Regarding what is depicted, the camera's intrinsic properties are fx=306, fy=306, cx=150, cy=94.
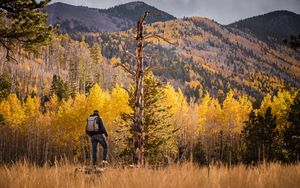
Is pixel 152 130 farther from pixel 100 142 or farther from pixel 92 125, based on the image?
pixel 92 125

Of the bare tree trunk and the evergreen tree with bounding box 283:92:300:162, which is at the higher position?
the bare tree trunk

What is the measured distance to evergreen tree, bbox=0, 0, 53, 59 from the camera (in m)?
9.08

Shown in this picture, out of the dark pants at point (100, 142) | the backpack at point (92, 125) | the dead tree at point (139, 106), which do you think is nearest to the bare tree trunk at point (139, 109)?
the dead tree at point (139, 106)

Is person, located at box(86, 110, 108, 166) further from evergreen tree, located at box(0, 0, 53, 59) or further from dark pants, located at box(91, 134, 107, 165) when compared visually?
evergreen tree, located at box(0, 0, 53, 59)

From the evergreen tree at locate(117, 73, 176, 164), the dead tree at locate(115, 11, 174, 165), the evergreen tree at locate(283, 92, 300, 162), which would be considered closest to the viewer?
the dead tree at locate(115, 11, 174, 165)

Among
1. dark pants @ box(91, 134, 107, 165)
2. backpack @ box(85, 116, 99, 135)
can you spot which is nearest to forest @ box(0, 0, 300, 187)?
dark pants @ box(91, 134, 107, 165)

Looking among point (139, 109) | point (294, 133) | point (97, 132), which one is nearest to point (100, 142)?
point (97, 132)

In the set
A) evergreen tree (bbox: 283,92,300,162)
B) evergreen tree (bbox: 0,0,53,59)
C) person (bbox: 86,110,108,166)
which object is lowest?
evergreen tree (bbox: 283,92,300,162)

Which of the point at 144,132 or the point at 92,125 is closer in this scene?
the point at 92,125

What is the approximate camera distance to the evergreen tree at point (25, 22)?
9.08 m

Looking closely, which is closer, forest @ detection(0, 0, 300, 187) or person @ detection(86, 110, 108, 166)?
forest @ detection(0, 0, 300, 187)

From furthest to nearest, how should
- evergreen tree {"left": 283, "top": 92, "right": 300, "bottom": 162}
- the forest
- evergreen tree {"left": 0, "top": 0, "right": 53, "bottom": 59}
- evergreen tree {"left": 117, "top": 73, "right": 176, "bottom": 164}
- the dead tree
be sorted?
evergreen tree {"left": 283, "top": 92, "right": 300, "bottom": 162} → evergreen tree {"left": 117, "top": 73, "right": 176, "bottom": 164} → the dead tree → evergreen tree {"left": 0, "top": 0, "right": 53, "bottom": 59} → the forest

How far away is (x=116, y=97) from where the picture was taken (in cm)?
4200

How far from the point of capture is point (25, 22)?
30.2 ft
